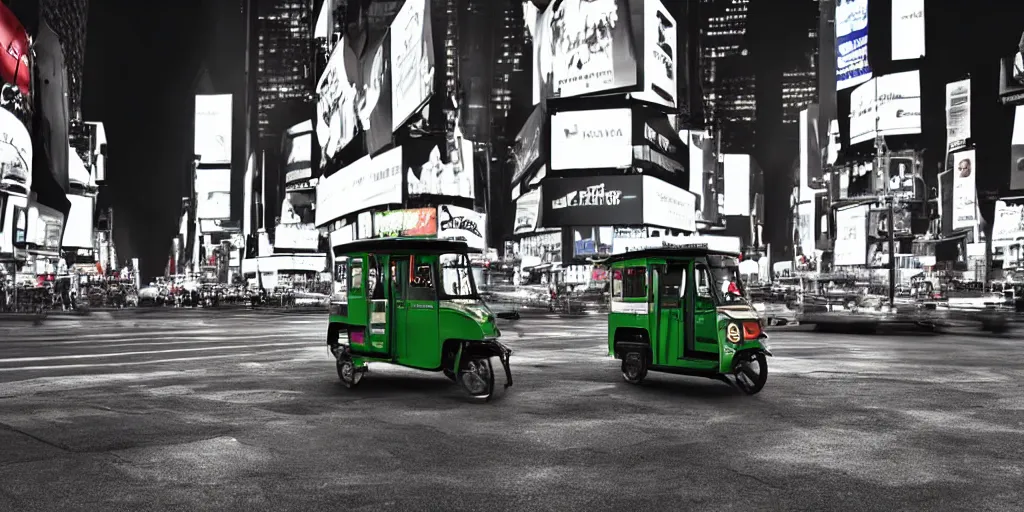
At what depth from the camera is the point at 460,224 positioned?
9506 centimetres

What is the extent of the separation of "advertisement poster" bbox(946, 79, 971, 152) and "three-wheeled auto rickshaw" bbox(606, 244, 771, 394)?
96.6m

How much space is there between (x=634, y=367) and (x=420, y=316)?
364 cm

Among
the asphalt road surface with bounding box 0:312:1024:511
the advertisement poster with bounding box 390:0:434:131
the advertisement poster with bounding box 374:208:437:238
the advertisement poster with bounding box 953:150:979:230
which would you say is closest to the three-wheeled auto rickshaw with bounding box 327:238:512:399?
the asphalt road surface with bounding box 0:312:1024:511

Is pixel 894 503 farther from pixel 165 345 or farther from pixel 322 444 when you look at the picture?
pixel 165 345

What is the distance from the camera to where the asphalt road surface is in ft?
22.8

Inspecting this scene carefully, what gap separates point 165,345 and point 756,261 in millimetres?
148446

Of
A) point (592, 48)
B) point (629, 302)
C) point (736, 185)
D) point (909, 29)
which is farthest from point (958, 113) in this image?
point (629, 302)

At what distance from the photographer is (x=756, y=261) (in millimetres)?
161000

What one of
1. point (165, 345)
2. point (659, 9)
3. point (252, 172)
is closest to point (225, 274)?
point (252, 172)

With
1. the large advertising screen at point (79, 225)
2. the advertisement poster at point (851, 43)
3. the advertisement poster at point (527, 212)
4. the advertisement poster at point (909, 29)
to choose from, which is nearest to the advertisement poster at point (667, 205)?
the advertisement poster at point (527, 212)

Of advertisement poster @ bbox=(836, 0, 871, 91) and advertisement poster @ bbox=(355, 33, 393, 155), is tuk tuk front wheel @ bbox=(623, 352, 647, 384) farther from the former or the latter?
advertisement poster @ bbox=(836, 0, 871, 91)

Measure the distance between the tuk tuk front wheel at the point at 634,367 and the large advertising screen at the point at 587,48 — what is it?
66.5m

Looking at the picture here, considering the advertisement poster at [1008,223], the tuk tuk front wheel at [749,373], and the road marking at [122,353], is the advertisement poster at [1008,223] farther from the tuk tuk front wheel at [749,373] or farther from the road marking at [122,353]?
the tuk tuk front wheel at [749,373]

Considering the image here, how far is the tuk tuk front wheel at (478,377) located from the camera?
1215cm
